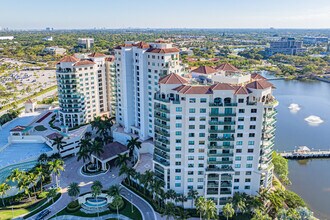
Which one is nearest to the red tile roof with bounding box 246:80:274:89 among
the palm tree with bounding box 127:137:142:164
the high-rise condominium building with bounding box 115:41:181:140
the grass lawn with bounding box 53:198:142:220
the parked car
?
the high-rise condominium building with bounding box 115:41:181:140

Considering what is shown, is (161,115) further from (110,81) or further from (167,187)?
(110,81)

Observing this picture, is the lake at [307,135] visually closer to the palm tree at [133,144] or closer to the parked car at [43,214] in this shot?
the palm tree at [133,144]

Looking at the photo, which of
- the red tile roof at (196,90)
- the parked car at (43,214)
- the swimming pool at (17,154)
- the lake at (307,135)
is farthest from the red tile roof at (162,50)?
the lake at (307,135)

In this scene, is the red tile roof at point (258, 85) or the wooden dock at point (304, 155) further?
the wooden dock at point (304, 155)

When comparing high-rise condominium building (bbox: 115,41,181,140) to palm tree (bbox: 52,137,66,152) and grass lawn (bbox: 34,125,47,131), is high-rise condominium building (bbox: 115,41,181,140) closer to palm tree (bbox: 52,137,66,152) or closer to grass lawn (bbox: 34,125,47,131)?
palm tree (bbox: 52,137,66,152)

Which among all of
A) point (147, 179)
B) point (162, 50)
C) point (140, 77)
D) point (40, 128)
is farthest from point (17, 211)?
point (162, 50)

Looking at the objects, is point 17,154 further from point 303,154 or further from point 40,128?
point 303,154
